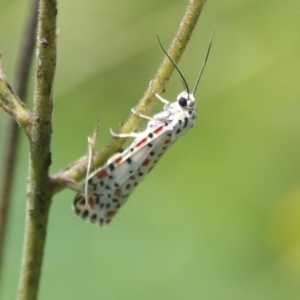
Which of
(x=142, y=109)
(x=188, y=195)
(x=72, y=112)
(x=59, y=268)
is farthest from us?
(x=72, y=112)

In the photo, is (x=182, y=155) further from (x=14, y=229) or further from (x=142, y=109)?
(x=142, y=109)

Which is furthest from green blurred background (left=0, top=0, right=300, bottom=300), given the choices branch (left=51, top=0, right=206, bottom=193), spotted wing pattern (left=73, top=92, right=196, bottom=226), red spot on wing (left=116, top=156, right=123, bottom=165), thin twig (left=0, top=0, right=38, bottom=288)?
branch (left=51, top=0, right=206, bottom=193)

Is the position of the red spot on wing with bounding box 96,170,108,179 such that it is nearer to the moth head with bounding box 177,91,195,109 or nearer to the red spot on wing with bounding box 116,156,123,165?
the red spot on wing with bounding box 116,156,123,165

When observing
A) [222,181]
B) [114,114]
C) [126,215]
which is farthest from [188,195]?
[114,114]

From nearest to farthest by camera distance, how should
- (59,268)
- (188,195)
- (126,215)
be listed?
(59,268)
(126,215)
(188,195)

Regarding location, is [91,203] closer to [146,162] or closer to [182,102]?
[146,162]

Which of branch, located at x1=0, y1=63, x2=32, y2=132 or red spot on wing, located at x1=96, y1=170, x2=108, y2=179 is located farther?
red spot on wing, located at x1=96, y1=170, x2=108, y2=179
